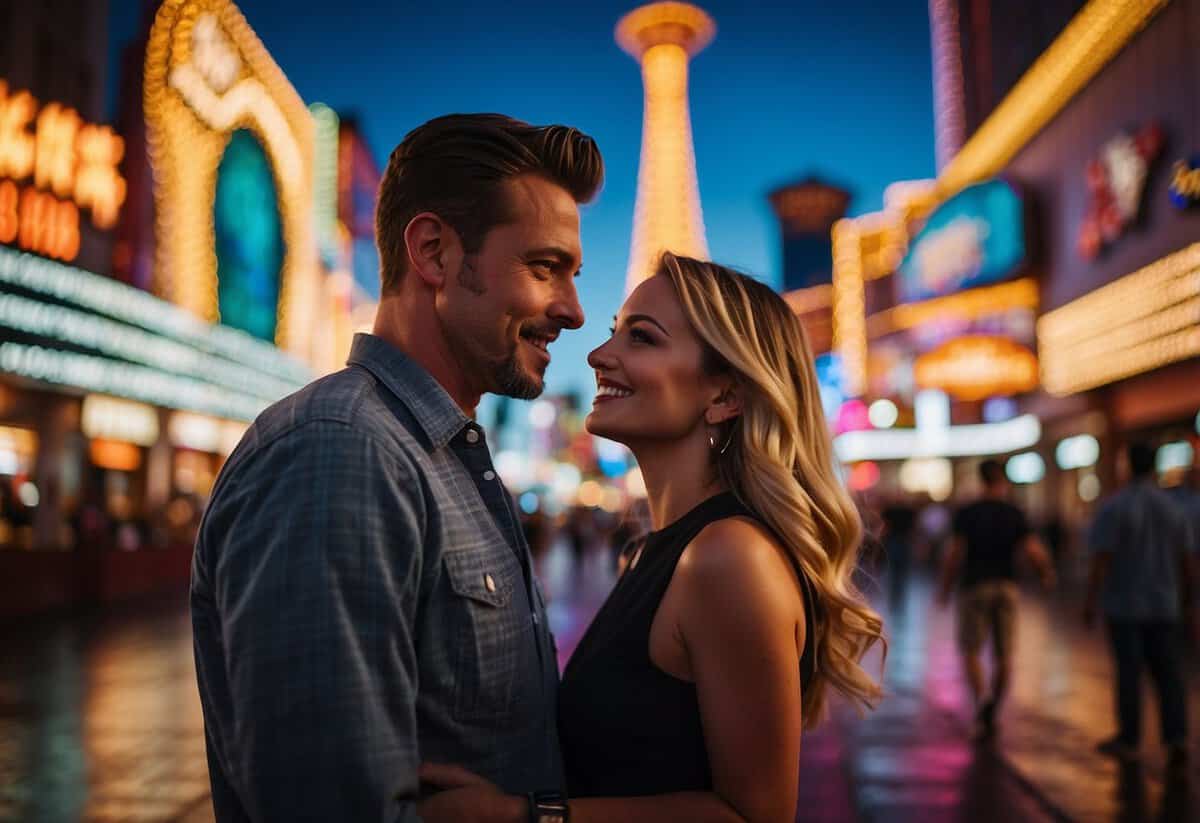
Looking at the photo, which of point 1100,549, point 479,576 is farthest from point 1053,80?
point 479,576

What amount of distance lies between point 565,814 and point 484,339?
914mm

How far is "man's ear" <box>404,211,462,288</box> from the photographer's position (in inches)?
82.6

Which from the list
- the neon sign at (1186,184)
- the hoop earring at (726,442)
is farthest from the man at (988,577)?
the neon sign at (1186,184)

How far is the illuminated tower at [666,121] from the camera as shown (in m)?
69.4

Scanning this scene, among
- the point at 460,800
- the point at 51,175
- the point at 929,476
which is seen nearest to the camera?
the point at 460,800

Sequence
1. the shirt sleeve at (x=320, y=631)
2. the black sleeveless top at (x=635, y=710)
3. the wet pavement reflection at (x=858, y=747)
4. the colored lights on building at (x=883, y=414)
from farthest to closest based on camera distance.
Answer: the colored lights on building at (x=883, y=414)
the wet pavement reflection at (x=858, y=747)
the black sleeveless top at (x=635, y=710)
the shirt sleeve at (x=320, y=631)

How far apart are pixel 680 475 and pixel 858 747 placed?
5.70 meters

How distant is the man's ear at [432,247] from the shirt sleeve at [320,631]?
0.55 meters

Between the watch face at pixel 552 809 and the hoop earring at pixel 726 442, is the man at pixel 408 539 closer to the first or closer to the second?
the watch face at pixel 552 809

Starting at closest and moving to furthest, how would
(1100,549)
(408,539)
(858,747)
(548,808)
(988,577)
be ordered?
(408,539) < (548,808) < (858,747) < (1100,549) < (988,577)

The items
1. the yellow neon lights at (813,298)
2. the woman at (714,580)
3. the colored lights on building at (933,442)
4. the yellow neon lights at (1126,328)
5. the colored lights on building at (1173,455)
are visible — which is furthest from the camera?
the yellow neon lights at (813,298)

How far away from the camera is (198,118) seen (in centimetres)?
2808

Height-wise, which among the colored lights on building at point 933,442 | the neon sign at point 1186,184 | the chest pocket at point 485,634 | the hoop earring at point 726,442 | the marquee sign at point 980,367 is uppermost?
the neon sign at point 1186,184

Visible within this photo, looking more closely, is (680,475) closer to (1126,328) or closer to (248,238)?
(1126,328)
